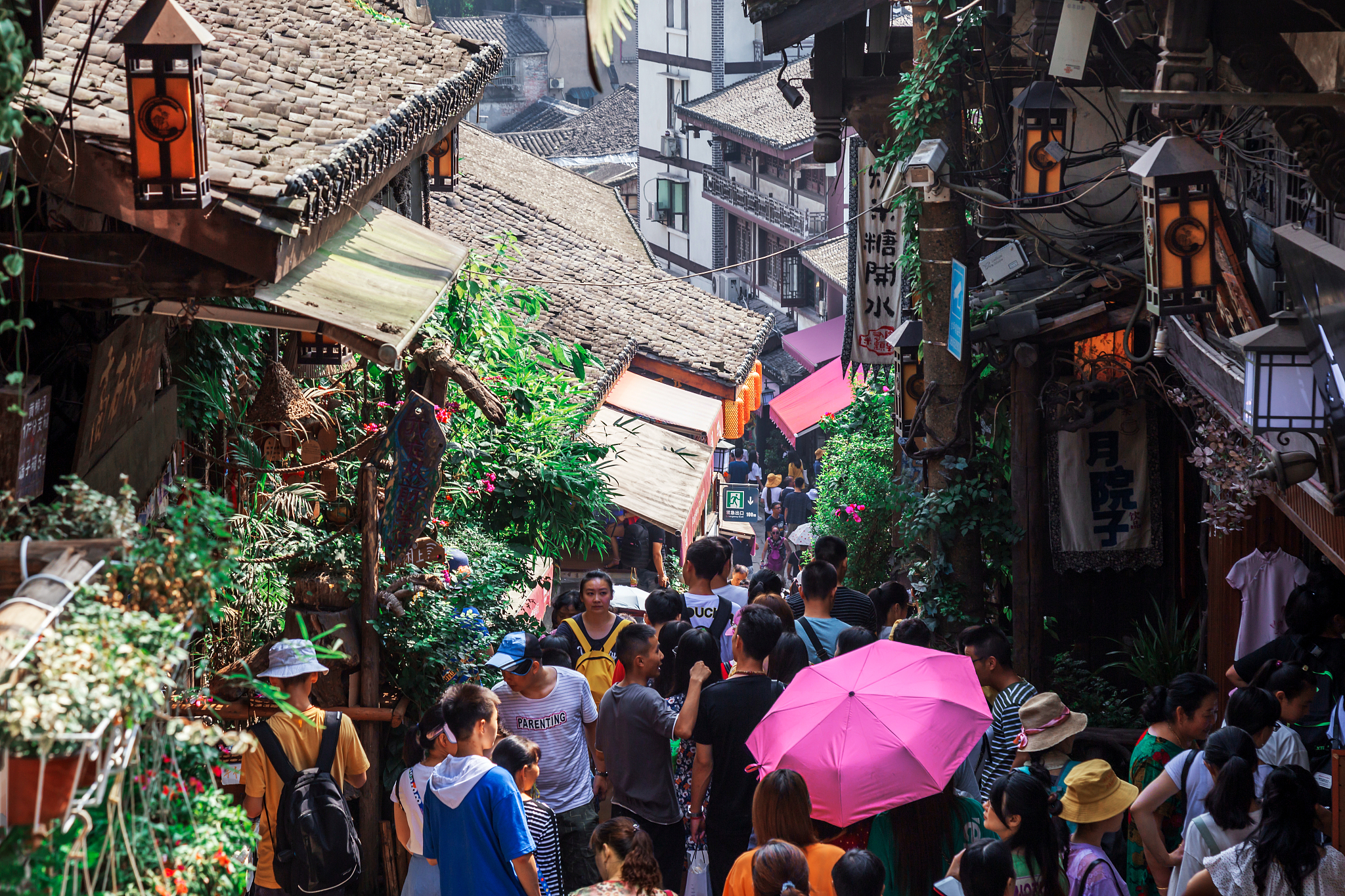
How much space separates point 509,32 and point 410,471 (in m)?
57.0

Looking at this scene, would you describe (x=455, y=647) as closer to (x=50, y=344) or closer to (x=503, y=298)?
(x=50, y=344)

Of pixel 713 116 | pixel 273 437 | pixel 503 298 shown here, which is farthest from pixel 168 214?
pixel 713 116

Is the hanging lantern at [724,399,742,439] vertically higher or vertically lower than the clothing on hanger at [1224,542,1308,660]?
lower

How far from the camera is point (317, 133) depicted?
7.05 m

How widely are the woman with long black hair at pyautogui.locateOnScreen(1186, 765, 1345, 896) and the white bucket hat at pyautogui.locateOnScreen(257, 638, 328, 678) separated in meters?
4.02

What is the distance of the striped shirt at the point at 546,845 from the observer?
20.7 ft

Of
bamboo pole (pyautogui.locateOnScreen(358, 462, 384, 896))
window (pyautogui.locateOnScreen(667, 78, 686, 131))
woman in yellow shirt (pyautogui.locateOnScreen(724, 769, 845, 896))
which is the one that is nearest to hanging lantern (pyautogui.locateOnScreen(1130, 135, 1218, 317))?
woman in yellow shirt (pyautogui.locateOnScreen(724, 769, 845, 896))

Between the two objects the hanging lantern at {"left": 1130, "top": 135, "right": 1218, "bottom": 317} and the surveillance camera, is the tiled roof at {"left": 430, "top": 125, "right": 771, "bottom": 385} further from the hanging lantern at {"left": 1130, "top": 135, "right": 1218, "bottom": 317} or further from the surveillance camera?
the hanging lantern at {"left": 1130, "top": 135, "right": 1218, "bottom": 317}

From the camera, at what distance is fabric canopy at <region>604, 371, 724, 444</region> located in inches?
794

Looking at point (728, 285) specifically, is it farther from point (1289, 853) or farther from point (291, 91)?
point (1289, 853)

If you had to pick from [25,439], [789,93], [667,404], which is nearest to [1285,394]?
[25,439]

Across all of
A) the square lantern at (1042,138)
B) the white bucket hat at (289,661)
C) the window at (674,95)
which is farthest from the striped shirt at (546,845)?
the window at (674,95)

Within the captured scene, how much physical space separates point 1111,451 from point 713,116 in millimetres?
33177

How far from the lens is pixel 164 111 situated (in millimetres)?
5504
